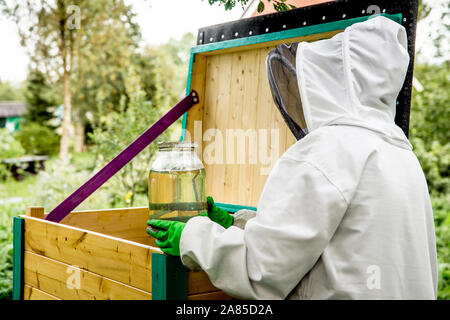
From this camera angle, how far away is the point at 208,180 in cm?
313

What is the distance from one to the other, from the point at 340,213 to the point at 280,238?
188mm

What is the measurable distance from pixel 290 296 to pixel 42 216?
1.79 meters

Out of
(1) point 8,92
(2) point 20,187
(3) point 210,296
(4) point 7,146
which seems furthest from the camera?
(1) point 8,92

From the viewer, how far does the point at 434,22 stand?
207 inches

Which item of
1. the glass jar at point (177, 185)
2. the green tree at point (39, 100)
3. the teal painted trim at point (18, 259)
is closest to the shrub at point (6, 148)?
the teal painted trim at point (18, 259)

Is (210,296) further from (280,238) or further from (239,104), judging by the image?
(239,104)

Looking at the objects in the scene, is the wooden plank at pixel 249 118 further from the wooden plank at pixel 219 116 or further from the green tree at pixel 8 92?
the green tree at pixel 8 92

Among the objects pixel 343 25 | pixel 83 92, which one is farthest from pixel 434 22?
pixel 83 92

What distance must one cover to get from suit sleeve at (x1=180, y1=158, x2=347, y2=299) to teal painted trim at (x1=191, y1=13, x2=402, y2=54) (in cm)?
Answer: 101

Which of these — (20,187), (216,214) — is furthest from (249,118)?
(20,187)

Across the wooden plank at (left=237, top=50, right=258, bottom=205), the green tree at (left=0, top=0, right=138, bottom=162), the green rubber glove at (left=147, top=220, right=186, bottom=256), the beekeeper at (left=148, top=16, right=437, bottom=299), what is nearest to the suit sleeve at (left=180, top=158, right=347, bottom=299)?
the beekeeper at (left=148, top=16, right=437, bottom=299)

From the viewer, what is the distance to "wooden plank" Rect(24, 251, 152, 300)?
6.04 feet

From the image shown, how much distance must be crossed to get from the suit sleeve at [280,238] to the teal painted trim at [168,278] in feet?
0.63

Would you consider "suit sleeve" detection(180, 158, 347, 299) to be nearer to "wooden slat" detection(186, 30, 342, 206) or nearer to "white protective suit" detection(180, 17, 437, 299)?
"white protective suit" detection(180, 17, 437, 299)
